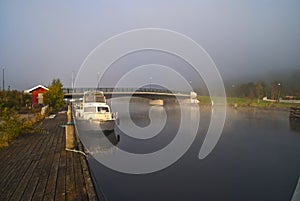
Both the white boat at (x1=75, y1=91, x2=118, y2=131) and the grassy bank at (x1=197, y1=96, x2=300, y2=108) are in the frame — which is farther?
the grassy bank at (x1=197, y1=96, x2=300, y2=108)

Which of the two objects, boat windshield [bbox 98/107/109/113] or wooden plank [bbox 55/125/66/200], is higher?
boat windshield [bbox 98/107/109/113]

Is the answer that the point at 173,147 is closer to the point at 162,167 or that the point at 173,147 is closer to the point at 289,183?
the point at 162,167

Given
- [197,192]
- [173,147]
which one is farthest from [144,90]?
[197,192]

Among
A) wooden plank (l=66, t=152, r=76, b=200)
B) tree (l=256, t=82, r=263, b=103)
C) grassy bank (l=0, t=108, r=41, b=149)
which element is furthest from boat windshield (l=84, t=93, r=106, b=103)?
tree (l=256, t=82, r=263, b=103)

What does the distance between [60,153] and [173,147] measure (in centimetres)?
1271

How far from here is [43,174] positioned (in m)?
6.93

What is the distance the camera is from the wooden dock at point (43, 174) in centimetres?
561

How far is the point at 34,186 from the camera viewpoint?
609 cm

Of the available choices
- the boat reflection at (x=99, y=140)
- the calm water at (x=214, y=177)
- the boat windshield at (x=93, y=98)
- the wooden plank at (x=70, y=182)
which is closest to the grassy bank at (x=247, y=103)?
the calm water at (x=214, y=177)

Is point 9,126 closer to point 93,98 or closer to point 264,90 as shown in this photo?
point 93,98

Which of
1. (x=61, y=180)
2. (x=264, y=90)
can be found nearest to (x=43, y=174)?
Answer: (x=61, y=180)

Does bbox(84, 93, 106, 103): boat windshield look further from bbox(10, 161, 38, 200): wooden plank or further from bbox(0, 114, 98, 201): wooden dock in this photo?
bbox(10, 161, 38, 200): wooden plank

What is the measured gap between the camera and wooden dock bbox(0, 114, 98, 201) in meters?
5.61

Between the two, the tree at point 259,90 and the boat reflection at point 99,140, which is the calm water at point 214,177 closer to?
the boat reflection at point 99,140
